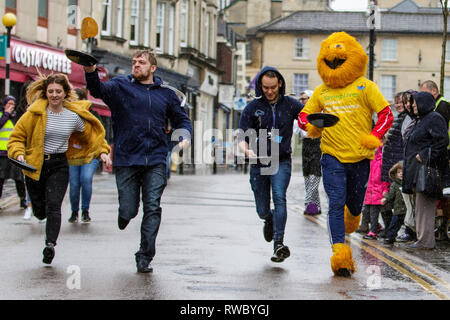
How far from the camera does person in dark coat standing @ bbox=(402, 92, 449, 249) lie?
34.5ft

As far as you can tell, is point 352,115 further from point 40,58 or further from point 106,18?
point 106,18

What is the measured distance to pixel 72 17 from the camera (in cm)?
3366

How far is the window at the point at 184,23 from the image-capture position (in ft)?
161

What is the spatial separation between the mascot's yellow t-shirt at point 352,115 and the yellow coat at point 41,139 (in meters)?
2.22

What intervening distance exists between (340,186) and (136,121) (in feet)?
6.36

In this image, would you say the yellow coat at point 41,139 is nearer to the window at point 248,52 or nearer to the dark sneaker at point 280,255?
the dark sneaker at point 280,255

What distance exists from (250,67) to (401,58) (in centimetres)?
1643

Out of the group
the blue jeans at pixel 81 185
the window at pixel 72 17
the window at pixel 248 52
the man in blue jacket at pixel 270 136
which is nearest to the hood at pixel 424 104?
the man in blue jacket at pixel 270 136

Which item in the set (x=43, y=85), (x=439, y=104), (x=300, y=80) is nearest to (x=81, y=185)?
(x=43, y=85)

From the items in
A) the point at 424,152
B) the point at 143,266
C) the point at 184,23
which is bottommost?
the point at 143,266

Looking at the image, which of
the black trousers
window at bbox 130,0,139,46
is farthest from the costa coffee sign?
the black trousers

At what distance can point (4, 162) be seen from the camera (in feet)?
46.1

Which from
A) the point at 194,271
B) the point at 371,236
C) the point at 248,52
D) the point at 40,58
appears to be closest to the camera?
the point at 194,271

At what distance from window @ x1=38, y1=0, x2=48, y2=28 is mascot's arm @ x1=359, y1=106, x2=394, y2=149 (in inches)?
951
